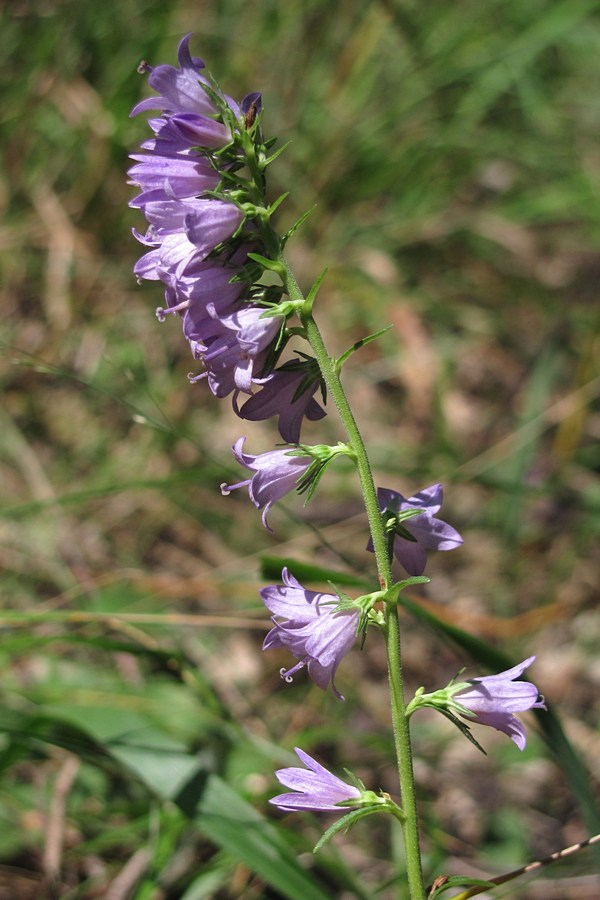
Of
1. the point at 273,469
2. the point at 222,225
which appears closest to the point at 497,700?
the point at 273,469

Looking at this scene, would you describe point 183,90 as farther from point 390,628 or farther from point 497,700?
point 497,700

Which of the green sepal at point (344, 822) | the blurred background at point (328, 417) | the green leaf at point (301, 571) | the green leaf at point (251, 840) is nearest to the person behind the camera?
the green sepal at point (344, 822)

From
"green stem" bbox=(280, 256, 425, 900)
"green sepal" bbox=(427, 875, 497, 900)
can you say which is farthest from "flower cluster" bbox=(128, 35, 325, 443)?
"green sepal" bbox=(427, 875, 497, 900)

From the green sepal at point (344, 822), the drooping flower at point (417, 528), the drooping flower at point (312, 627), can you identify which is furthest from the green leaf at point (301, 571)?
the green sepal at point (344, 822)

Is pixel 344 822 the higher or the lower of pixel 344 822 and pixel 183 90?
the lower

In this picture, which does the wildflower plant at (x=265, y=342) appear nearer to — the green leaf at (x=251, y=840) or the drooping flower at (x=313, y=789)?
the drooping flower at (x=313, y=789)

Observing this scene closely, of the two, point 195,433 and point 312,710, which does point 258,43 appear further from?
point 312,710

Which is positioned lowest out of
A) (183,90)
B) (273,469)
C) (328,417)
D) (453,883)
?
(328,417)
